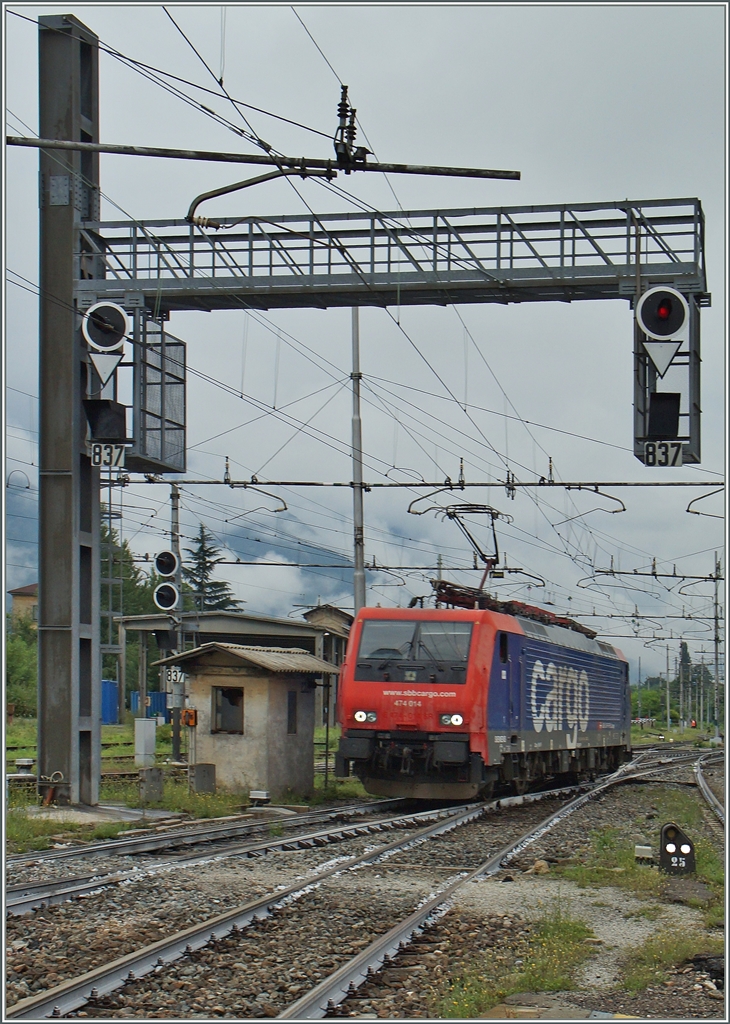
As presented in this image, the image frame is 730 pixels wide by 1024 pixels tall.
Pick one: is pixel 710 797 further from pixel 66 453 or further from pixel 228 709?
pixel 66 453

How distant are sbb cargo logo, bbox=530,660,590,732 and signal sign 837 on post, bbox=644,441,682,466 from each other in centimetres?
897

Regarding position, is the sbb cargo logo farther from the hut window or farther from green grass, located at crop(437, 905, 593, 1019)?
green grass, located at crop(437, 905, 593, 1019)

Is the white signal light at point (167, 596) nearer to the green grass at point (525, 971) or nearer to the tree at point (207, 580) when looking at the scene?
the green grass at point (525, 971)

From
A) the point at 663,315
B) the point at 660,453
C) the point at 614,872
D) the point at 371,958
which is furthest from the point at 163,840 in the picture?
the point at 663,315

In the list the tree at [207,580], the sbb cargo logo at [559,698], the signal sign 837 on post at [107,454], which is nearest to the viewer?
the signal sign 837 on post at [107,454]

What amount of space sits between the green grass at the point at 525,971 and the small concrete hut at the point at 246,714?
35.5 ft

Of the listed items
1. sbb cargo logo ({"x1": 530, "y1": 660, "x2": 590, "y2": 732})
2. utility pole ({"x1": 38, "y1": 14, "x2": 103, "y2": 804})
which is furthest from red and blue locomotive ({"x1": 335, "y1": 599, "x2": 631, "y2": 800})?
utility pole ({"x1": 38, "y1": 14, "x2": 103, "y2": 804})

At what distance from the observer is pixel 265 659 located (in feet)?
64.4

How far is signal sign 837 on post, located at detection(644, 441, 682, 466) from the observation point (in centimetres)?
1202

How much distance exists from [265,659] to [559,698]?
6.43m

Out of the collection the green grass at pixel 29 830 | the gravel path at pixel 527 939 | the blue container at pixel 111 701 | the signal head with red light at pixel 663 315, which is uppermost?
the signal head with red light at pixel 663 315

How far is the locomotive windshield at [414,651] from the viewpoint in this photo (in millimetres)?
17625

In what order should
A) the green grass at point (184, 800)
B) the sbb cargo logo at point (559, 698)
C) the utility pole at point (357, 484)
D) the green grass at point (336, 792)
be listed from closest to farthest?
the green grass at point (184, 800)
the green grass at point (336, 792)
the sbb cargo logo at point (559, 698)
the utility pole at point (357, 484)

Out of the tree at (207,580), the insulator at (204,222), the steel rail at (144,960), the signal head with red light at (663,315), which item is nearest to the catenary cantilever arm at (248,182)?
the insulator at (204,222)
